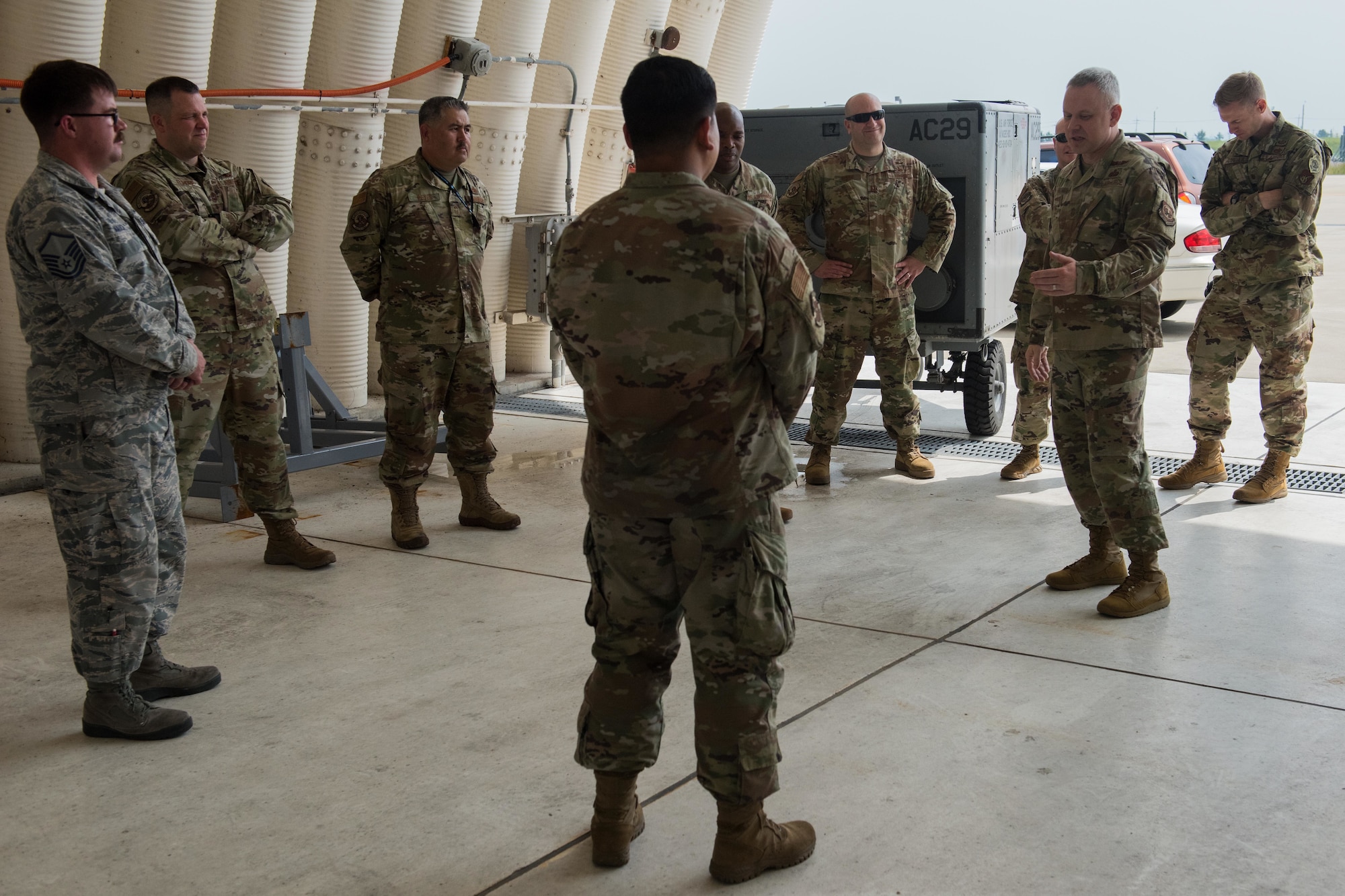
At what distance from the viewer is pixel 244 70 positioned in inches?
260

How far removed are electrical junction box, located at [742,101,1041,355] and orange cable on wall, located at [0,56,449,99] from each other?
1.96 meters

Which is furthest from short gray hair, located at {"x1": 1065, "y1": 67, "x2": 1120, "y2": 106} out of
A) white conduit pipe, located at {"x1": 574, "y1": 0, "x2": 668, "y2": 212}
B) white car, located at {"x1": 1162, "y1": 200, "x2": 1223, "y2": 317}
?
white car, located at {"x1": 1162, "y1": 200, "x2": 1223, "y2": 317}

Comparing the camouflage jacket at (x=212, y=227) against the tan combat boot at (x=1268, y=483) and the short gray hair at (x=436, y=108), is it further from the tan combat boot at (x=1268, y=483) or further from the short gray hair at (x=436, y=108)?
the tan combat boot at (x=1268, y=483)

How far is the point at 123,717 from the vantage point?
3.30m

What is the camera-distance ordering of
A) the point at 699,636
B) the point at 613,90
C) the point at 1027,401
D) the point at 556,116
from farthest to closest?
the point at 613,90 < the point at 556,116 < the point at 1027,401 < the point at 699,636

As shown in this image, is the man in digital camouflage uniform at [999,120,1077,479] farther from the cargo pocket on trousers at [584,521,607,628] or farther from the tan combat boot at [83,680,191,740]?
the tan combat boot at [83,680,191,740]

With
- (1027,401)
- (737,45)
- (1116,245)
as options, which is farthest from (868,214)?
(737,45)

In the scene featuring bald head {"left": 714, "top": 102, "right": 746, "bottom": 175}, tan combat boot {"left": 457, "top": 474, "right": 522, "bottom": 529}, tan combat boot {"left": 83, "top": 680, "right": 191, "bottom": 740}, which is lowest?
tan combat boot {"left": 83, "top": 680, "right": 191, "bottom": 740}

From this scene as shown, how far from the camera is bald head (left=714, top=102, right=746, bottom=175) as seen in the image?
16.1ft

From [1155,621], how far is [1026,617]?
419 millimetres

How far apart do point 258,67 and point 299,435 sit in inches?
82.6

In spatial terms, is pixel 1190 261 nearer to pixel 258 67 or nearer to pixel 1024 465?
pixel 1024 465

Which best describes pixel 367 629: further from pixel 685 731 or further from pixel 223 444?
pixel 223 444

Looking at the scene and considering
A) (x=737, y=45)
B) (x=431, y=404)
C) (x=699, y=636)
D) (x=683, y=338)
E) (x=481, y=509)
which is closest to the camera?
(x=683, y=338)
